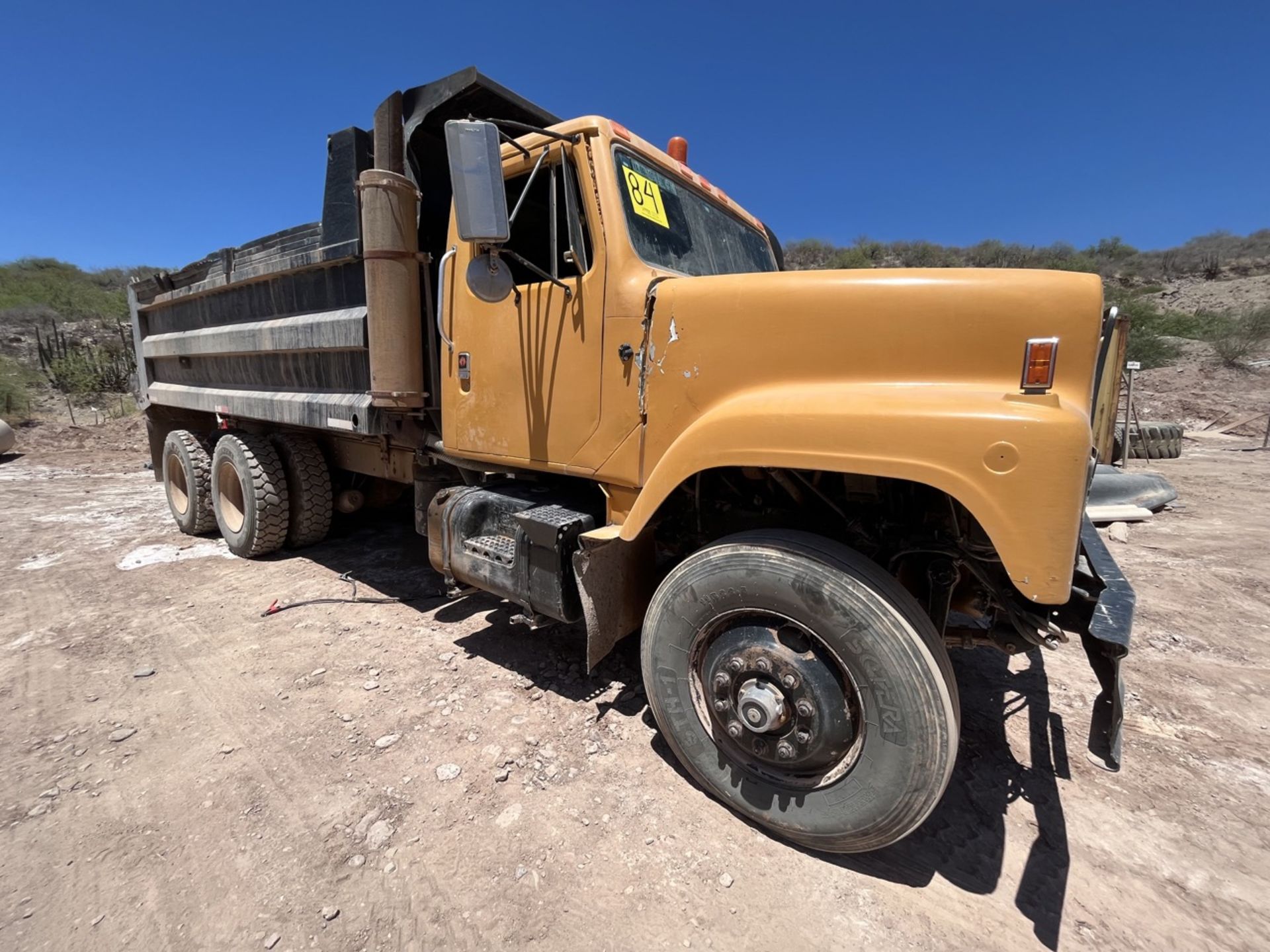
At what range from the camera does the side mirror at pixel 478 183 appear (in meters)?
2.02

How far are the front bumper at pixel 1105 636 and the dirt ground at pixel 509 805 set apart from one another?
514 millimetres

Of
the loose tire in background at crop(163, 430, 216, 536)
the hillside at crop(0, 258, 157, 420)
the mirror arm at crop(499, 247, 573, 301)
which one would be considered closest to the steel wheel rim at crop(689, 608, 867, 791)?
the mirror arm at crop(499, 247, 573, 301)

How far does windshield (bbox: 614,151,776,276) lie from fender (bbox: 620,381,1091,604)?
1057 mm

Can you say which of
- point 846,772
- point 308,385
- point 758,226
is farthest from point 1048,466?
point 308,385

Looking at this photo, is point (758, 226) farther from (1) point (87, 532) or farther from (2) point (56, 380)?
(2) point (56, 380)

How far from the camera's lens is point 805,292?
1907 mm

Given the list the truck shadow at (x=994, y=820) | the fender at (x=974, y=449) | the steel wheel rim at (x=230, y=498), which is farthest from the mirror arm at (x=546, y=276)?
the steel wheel rim at (x=230, y=498)

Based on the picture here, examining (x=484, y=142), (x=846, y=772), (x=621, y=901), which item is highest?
(x=484, y=142)

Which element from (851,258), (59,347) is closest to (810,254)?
(851,258)

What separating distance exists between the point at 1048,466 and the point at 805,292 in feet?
2.89

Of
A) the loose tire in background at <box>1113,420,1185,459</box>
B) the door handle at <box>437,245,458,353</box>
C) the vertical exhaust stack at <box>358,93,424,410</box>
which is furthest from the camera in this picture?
the loose tire in background at <box>1113,420,1185,459</box>

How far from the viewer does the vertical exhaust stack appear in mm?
3016

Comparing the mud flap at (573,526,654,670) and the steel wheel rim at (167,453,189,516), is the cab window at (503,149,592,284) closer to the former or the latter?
the mud flap at (573,526,654,670)

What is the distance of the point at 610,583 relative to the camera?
2.46 m
